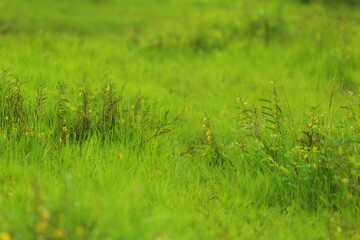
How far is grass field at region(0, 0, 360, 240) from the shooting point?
11.0ft

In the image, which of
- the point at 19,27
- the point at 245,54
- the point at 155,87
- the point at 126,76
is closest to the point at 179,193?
the point at 155,87

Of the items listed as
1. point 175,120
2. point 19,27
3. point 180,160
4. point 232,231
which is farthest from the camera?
point 19,27

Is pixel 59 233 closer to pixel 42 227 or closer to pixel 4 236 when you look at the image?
pixel 42 227

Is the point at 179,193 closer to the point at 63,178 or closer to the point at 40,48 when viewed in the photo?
the point at 63,178

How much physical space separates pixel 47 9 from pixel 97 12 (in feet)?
3.29

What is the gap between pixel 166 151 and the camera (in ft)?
14.9

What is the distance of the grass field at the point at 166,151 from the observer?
336 centimetres

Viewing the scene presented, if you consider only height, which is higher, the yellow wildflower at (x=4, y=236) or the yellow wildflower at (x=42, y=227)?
the yellow wildflower at (x=42, y=227)

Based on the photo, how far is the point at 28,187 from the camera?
3598 millimetres

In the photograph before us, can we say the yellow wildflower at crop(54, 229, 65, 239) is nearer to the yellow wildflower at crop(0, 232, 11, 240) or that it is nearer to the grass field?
the grass field

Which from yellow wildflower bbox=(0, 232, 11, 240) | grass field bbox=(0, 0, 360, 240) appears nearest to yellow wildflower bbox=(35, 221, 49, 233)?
grass field bbox=(0, 0, 360, 240)

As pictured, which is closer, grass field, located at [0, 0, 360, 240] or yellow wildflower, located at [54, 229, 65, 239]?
yellow wildflower, located at [54, 229, 65, 239]

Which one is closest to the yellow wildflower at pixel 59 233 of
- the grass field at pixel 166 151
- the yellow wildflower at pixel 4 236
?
the grass field at pixel 166 151

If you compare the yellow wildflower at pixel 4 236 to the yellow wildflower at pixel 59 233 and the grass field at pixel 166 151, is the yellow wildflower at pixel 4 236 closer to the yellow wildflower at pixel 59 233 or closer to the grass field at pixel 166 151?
the grass field at pixel 166 151
